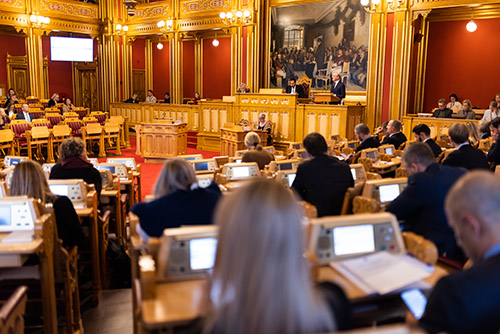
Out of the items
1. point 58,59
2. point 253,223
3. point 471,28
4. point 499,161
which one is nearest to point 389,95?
point 471,28

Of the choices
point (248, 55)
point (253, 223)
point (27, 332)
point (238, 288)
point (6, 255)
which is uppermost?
point (248, 55)

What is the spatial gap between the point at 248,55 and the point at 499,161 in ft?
31.3

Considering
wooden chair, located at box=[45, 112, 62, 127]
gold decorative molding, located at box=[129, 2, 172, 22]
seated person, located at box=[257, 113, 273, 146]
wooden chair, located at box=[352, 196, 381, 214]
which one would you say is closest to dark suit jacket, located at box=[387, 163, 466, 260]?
wooden chair, located at box=[352, 196, 381, 214]

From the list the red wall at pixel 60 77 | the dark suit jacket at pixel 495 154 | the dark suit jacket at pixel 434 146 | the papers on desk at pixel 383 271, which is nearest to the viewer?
the papers on desk at pixel 383 271

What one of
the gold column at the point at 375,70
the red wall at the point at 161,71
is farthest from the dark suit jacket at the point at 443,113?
the red wall at the point at 161,71

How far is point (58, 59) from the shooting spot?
18.2m

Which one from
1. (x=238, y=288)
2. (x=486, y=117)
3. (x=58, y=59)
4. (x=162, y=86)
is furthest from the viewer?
Answer: (x=162, y=86)

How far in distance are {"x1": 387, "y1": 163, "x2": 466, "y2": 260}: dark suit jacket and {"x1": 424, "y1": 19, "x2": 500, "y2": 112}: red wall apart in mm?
10655

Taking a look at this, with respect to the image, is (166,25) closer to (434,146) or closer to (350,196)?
(434,146)

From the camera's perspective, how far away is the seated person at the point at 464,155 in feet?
16.5

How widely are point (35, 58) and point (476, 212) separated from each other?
688 inches

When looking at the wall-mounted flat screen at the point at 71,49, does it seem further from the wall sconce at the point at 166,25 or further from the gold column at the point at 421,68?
the gold column at the point at 421,68

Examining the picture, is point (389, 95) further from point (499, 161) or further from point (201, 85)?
point (201, 85)

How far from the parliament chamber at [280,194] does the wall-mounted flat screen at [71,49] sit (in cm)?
151
